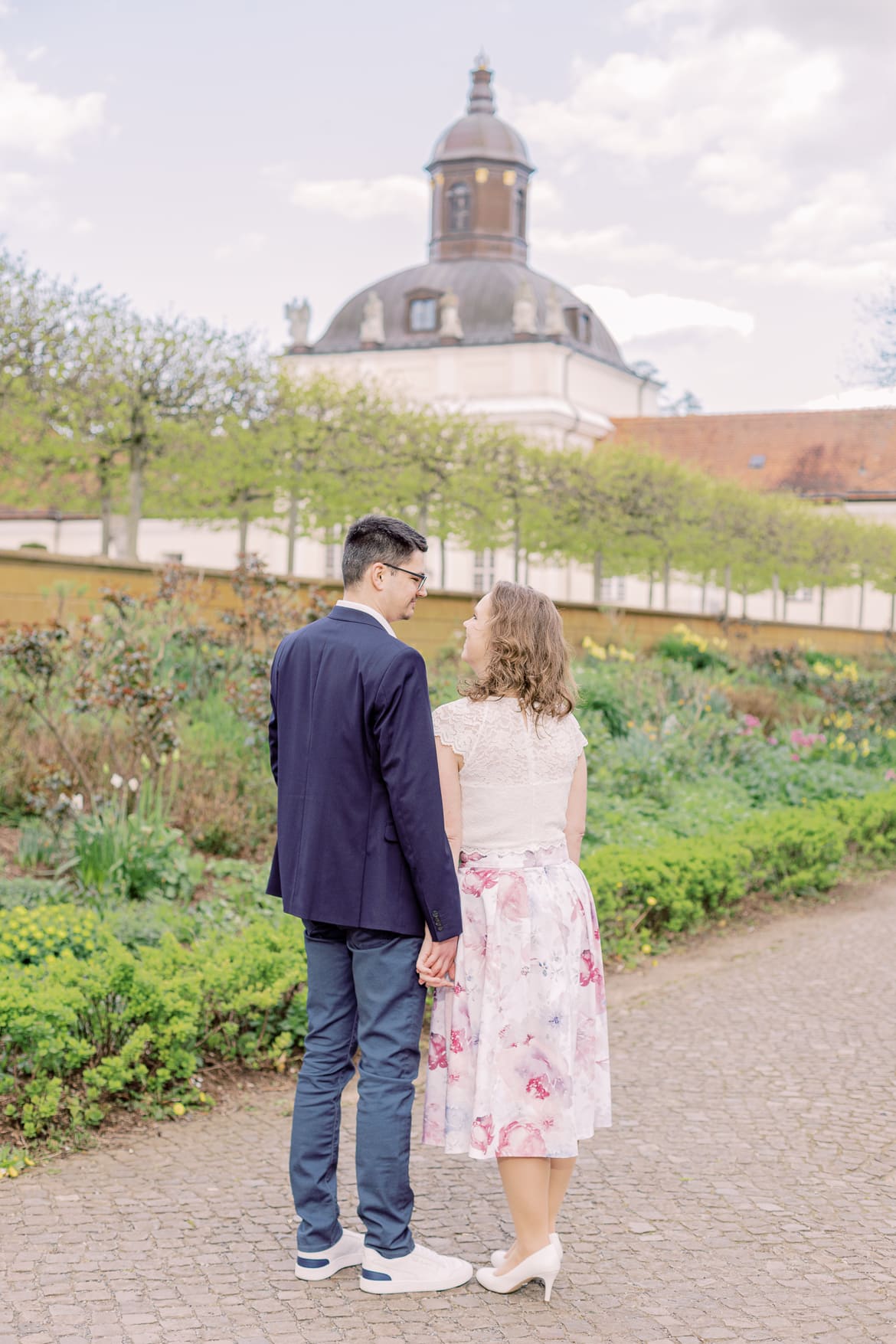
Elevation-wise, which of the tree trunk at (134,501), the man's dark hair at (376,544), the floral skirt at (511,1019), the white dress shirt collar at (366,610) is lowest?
the floral skirt at (511,1019)

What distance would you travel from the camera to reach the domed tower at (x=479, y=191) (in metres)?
60.9

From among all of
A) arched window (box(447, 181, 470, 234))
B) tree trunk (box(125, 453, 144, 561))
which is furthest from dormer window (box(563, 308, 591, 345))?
tree trunk (box(125, 453, 144, 561))

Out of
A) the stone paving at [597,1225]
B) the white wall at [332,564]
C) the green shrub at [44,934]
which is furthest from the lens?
the white wall at [332,564]

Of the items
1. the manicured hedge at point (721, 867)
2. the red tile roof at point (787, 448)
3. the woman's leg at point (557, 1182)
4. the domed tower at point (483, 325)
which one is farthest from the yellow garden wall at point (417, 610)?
the red tile roof at point (787, 448)

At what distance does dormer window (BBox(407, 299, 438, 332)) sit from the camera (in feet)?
187

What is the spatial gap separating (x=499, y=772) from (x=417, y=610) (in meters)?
11.7

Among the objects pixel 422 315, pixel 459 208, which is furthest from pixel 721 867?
pixel 459 208

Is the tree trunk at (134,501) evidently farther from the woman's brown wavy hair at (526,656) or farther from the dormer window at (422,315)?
the dormer window at (422,315)

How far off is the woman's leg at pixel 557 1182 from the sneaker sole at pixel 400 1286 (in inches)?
11.6

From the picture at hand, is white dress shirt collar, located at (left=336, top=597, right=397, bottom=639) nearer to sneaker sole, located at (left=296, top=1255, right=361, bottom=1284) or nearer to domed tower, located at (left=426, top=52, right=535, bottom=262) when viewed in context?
sneaker sole, located at (left=296, top=1255, right=361, bottom=1284)

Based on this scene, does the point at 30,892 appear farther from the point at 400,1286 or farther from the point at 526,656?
the point at 526,656

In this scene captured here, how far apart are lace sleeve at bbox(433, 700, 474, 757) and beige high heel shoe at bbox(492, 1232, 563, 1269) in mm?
1209

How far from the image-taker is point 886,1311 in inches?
133

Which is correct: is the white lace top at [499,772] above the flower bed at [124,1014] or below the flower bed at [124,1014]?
above
